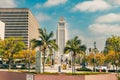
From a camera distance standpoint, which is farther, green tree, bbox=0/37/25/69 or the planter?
green tree, bbox=0/37/25/69

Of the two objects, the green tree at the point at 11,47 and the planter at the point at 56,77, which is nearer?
the planter at the point at 56,77

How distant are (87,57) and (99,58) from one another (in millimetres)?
6807

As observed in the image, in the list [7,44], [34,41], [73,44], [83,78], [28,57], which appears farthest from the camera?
[28,57]

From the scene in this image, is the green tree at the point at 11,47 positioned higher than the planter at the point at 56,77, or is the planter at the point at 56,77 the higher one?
the green tree at the point at 11,47

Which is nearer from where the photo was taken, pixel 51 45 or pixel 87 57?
pixel 51 45

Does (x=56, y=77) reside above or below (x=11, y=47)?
below

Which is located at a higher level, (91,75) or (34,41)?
(34,41)

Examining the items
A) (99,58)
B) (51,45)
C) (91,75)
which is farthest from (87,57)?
(91,75)

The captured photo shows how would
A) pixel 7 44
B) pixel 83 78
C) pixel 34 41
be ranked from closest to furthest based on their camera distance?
pixel 83 78, pixel 34 41, pixel 7 44

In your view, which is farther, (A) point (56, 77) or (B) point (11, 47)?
(B) point (11, 47)

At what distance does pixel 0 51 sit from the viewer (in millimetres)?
89000

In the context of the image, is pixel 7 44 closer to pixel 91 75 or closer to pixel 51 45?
pixel 51 45

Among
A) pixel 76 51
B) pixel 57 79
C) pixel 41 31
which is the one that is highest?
pixel 41 31

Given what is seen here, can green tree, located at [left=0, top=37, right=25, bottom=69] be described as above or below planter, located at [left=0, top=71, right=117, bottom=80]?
above
